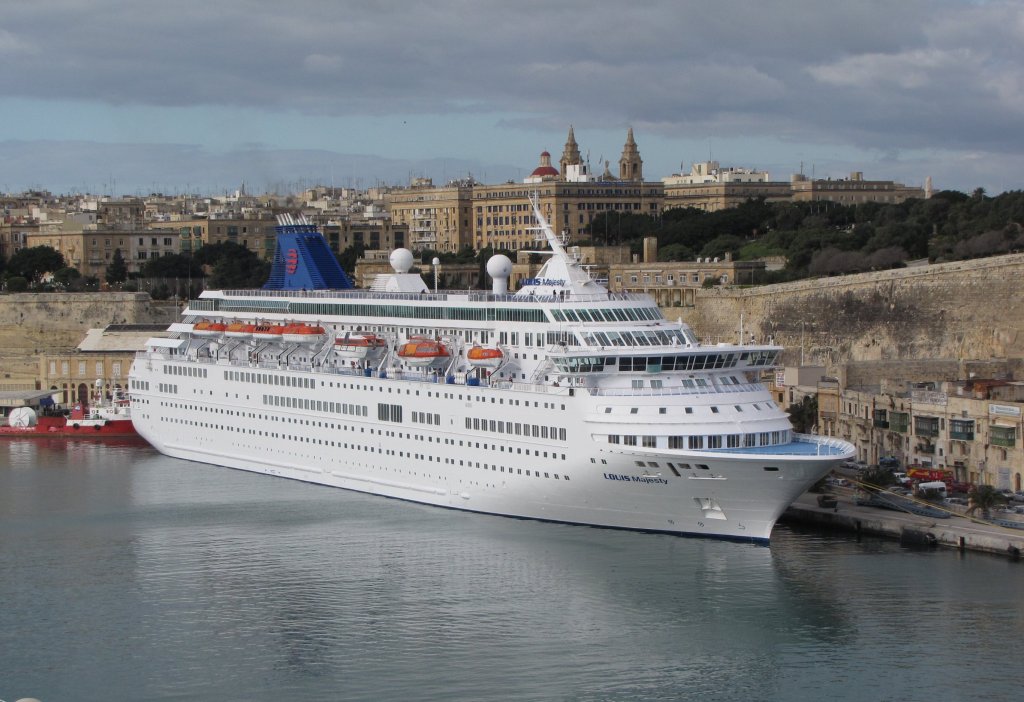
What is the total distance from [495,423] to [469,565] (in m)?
3.94

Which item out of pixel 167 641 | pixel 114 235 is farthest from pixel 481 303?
pixel 114 235

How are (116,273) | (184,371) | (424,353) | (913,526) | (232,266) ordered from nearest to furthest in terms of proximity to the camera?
(913,526) < (424,353) < (184,371) < (232,266) < (116,273)

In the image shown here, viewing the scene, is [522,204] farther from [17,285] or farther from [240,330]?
[240,330]

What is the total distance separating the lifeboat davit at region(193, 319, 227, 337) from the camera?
129ft

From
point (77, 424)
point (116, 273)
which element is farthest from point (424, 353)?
point (116, 273)

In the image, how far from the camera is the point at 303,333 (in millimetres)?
36375

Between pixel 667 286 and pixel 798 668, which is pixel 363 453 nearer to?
pixel 798 668

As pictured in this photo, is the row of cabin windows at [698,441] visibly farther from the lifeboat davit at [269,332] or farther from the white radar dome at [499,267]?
the lifeboat davit at [269,332]

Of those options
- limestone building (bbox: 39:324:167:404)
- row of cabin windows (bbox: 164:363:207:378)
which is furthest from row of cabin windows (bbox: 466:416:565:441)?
limestone building (bbox: 39:324:167:404)

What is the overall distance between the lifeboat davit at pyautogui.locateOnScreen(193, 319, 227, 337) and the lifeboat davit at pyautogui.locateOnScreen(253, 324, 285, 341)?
1685mm

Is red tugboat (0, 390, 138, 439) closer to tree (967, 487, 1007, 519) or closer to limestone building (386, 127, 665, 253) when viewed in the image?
tree (967, 487, 1007, 519)

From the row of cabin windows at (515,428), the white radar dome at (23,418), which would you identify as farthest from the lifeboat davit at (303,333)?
the white radar dome at (23,418)

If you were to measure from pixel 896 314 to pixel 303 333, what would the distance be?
60.7 ft

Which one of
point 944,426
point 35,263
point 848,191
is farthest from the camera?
point 848,191
